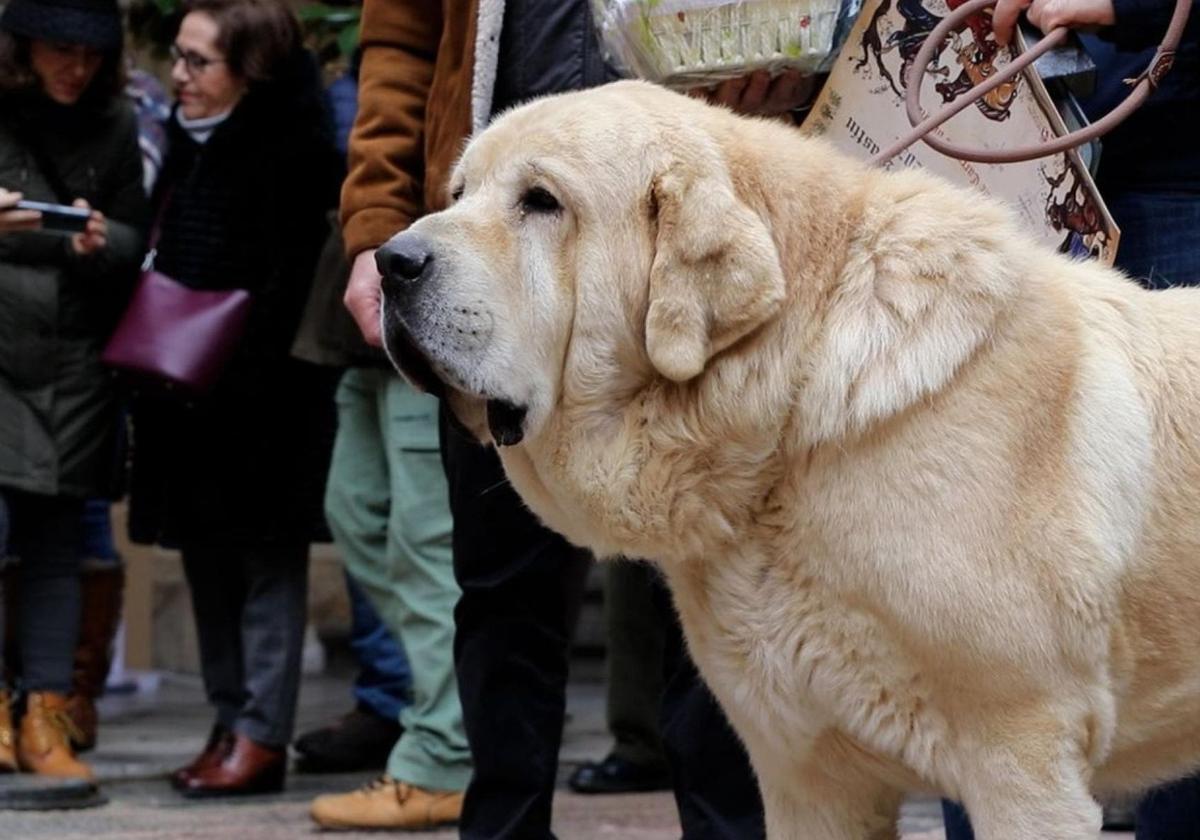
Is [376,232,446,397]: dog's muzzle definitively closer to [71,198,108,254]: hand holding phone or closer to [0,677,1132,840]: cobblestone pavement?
[0,677,1132,840]: cobblestone pavement

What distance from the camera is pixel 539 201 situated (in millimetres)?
3178

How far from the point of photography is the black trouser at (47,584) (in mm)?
6324

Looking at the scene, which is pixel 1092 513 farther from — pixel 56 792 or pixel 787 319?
pixel 56 792

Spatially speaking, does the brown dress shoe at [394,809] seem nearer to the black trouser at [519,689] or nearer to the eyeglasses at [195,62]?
the black trouser at [519,689]

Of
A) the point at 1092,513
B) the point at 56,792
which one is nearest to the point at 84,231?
the point at 56,792

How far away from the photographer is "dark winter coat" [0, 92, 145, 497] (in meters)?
6.19

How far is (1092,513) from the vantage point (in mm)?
3029

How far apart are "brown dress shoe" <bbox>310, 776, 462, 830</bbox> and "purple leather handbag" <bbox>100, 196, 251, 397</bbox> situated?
4.51 feet

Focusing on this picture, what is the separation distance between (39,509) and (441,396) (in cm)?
338

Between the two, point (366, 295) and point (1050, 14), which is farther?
point (366, 295)

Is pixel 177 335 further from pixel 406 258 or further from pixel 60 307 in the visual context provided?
pixel 406 258

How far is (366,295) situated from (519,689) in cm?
88

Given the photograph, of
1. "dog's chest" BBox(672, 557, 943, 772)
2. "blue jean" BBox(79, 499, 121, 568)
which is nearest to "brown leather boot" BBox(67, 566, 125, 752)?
"blue jean" BBox(79, 499, 121, 568)

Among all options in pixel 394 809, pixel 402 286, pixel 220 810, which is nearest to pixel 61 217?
pixel 220 810
